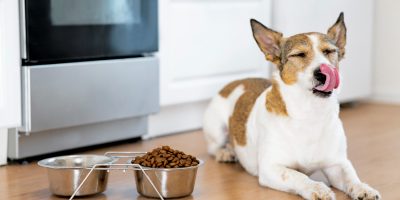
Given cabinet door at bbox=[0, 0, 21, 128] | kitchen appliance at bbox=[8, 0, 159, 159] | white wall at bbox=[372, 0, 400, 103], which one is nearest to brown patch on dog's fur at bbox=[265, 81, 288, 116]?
kitchen appliance at bbox=[8, 0, 159, 159]

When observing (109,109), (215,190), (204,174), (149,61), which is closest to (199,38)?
(149,61)

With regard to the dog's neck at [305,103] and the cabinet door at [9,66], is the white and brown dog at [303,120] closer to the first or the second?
the dog's neck at [305,103]

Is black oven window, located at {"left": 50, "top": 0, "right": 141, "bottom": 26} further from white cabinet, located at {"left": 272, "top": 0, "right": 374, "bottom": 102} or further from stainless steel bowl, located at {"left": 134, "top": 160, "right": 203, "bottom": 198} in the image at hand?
white cabinet, located at {"left": 272, "top": 0, "right": 374, "bottom": 102}

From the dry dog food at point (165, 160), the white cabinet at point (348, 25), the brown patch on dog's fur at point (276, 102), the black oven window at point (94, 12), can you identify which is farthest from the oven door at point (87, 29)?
the white cabinet at point (348, 25)

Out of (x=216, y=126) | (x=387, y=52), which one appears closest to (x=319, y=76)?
(x=216, y=126)

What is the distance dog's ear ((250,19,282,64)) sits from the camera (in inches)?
98.0

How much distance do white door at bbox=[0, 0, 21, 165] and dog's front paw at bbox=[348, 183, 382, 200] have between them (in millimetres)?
1249

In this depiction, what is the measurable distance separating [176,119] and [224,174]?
94 cm

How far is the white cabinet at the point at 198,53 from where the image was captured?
341 cm

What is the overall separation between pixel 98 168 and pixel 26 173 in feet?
1.85

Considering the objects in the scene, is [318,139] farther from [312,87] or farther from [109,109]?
[109,109]

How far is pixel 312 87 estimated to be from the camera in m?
2.31

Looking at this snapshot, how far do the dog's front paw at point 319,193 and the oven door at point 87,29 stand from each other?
1.14m

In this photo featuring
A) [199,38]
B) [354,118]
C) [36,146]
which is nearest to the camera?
[36,146]
